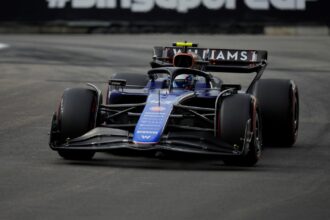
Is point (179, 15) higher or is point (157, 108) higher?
point (157, 108)

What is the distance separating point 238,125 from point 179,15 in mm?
22662

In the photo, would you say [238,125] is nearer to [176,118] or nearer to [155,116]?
[176,118]

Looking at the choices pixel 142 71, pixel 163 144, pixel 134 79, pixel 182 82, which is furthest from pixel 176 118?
pixel 142 71

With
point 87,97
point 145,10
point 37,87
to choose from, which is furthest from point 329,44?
point 87,97

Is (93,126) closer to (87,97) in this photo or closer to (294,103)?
(87,97)

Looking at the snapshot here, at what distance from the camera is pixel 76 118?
11.4 metres

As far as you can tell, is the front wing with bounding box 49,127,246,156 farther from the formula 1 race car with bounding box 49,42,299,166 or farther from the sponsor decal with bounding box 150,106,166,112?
the sponsor decal with bounding box 150,106,166,112

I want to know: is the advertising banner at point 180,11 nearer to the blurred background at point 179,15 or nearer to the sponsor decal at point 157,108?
the blurred background at point 179,15

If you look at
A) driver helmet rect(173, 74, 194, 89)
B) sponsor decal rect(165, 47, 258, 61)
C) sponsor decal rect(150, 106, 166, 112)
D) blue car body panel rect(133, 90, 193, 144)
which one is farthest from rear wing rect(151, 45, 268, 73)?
sponsor decal rect(150, 106, 166, 112)

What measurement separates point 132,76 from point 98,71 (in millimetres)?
9880

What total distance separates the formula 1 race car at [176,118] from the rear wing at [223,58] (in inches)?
32.2

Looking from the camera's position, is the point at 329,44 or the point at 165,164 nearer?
the point at 165,164

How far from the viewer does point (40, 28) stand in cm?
3525

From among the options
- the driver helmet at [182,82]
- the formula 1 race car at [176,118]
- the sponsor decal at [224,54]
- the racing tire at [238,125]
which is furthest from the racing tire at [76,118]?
the sponsor decal at [224,54]
